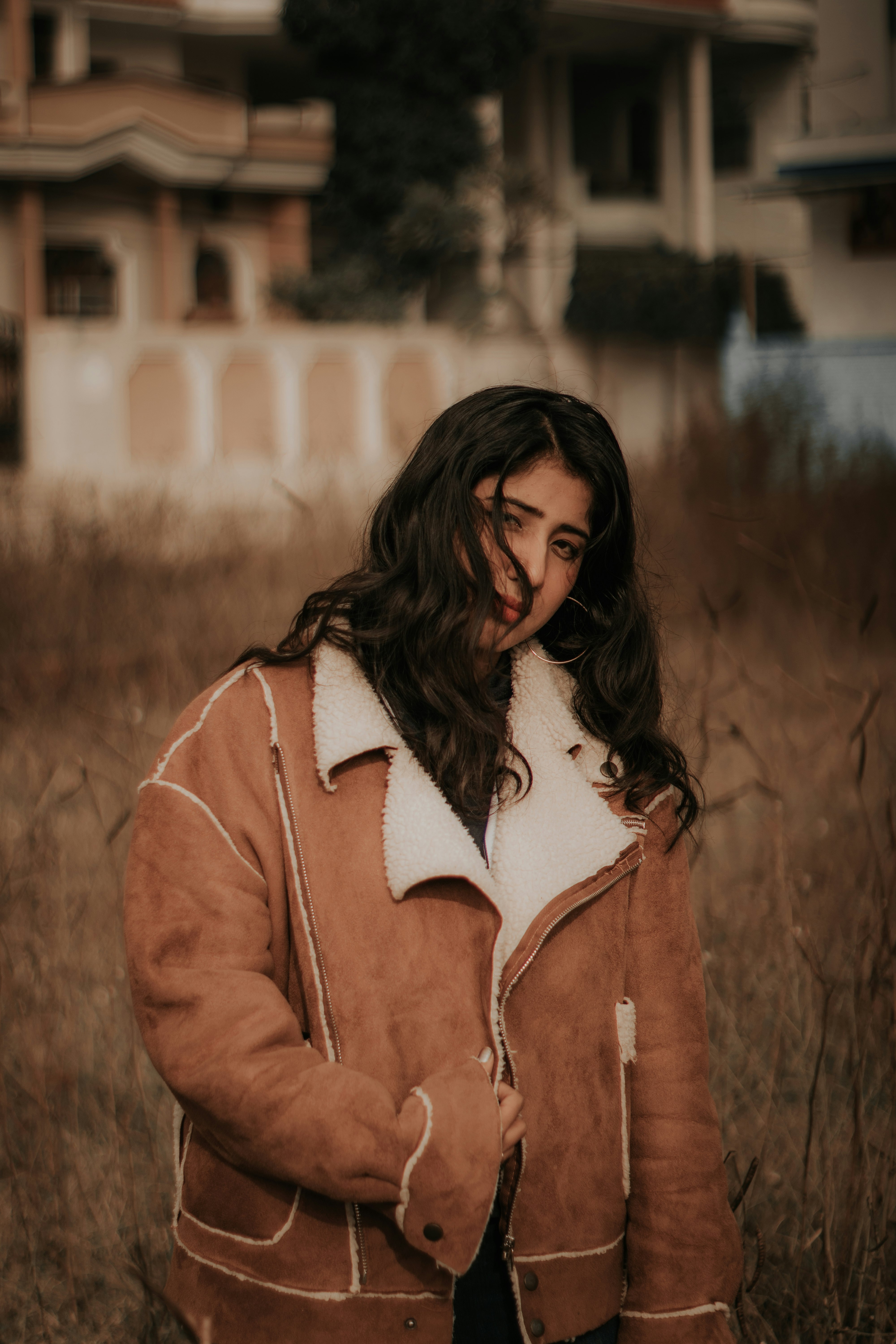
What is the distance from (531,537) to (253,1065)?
61cm

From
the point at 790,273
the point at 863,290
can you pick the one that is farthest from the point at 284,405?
the point at 863,290

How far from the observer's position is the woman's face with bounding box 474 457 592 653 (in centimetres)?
126

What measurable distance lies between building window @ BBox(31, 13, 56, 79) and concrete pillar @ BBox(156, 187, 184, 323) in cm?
192

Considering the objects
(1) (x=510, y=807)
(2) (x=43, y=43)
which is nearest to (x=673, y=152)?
(2) (x=43, y=43)

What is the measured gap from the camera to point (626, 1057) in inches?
50.5

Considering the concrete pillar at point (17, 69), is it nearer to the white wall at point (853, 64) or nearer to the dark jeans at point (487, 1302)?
the white wall at point (853, 64)

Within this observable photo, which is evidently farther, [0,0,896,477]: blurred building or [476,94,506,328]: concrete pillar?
[476,94,506,328]: concrete pillar

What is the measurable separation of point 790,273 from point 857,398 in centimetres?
190

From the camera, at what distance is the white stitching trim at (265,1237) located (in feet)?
3.75

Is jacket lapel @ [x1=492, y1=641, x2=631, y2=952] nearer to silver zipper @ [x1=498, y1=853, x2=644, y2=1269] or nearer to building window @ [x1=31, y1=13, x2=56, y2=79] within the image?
silver zipper @ [x1=498, y1=853, x2=644, y2=1269]

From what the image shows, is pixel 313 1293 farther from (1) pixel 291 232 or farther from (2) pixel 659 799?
(1) pixel 291 232

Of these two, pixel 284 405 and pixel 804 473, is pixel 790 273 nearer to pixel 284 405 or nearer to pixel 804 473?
pixel 804 473

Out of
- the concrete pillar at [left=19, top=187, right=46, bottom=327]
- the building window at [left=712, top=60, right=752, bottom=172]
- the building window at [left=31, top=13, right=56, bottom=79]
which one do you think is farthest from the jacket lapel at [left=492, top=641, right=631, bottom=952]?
the building window at [left=712, top=60, right=752, bottom=172]

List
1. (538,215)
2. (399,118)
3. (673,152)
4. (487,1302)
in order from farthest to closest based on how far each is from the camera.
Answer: (673,152) → (538,215) → (399,118) → (487,1302)
